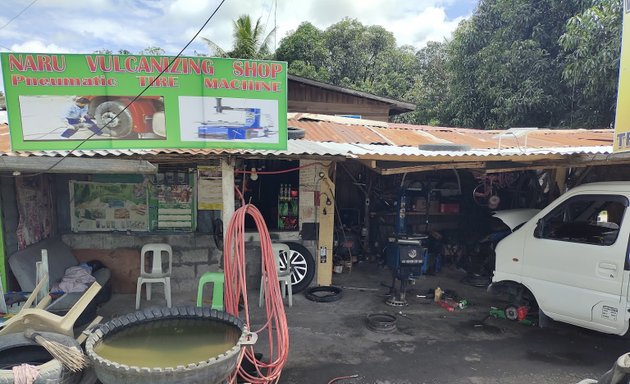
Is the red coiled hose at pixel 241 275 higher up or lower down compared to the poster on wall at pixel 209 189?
lower down

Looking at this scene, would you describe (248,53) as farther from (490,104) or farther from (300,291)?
(300,291)

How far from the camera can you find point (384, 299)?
634 centimetres

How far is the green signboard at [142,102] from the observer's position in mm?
3742

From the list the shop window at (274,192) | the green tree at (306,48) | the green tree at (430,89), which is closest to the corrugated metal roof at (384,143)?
the shop window at (274,192)

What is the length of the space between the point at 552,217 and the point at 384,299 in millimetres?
2746

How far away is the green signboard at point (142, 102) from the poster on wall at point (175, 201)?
97.2 inches

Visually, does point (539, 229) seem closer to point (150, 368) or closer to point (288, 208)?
point (288, 208)

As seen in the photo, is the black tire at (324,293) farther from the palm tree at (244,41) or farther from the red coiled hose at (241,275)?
the palm tree at (244,41)

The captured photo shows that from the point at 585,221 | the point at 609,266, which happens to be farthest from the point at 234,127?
the point at 585,221

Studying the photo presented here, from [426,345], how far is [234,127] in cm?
344

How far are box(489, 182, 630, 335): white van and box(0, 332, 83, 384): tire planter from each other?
195 inches

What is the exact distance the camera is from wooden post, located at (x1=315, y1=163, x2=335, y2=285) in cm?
671

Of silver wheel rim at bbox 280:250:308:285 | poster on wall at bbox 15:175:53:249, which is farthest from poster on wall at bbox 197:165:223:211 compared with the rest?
poster on wall at bbox 15:175:53:249

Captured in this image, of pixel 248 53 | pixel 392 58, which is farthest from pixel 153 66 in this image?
pixel 392 58
